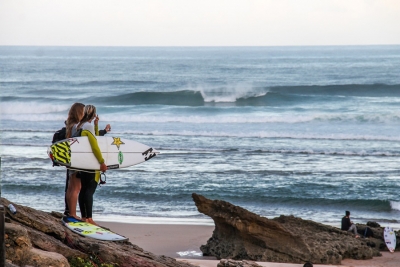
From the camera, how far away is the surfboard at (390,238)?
11.3m

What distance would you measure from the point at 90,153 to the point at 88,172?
0.22 metres

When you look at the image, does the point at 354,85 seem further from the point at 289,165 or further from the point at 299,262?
the point at 299,262

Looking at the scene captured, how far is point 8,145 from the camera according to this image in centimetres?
2523

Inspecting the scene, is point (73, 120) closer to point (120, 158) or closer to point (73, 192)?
point (73, 192)

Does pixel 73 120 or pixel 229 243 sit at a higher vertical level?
pixel 73 120

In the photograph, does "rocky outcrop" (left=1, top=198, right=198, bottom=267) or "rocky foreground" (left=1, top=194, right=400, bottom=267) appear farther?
"rocky foreground" (left=1, top=194, right=400, bottom=267)

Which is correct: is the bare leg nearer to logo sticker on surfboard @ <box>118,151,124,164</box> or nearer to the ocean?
logo sticker on surfboard @ <box>118,151,124,164</box>

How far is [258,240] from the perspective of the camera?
10180mm

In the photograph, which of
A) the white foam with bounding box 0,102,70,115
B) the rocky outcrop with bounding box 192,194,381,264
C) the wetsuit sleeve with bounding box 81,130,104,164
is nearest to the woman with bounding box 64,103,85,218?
the wetsuit sleeve with bounding box 81,130,104,164

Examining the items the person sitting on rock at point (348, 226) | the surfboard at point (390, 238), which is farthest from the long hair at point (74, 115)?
the surfboard at point (390, 238)

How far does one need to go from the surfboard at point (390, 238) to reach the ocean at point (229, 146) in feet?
7.71

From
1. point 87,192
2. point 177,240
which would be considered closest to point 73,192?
point 87,192

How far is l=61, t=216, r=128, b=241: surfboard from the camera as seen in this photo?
714cm

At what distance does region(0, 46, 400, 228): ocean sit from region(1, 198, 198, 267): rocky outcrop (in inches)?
271
